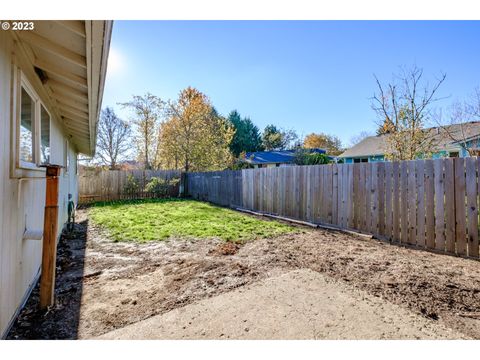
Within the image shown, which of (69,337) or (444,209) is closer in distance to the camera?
(69,337)

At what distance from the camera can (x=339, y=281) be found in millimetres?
3113

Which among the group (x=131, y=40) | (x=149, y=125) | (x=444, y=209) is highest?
(x=149, y=125)

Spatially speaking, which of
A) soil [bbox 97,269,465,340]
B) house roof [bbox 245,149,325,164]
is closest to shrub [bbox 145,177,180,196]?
house roof [bbox 245,149,325,164]

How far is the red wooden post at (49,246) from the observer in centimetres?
259

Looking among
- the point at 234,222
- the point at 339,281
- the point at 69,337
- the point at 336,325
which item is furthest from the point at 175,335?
the point at 234,222

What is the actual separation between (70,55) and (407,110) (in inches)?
381

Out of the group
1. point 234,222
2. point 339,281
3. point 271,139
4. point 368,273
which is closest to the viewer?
point 339,281

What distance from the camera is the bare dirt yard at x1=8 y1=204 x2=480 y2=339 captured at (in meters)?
2.33

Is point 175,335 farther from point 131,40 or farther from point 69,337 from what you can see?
point 131,40

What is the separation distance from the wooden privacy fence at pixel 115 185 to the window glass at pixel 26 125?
12.3 meters

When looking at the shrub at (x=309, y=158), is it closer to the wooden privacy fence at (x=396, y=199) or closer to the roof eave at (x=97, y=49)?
the wooden privacy fence at (x=396, y=199)
